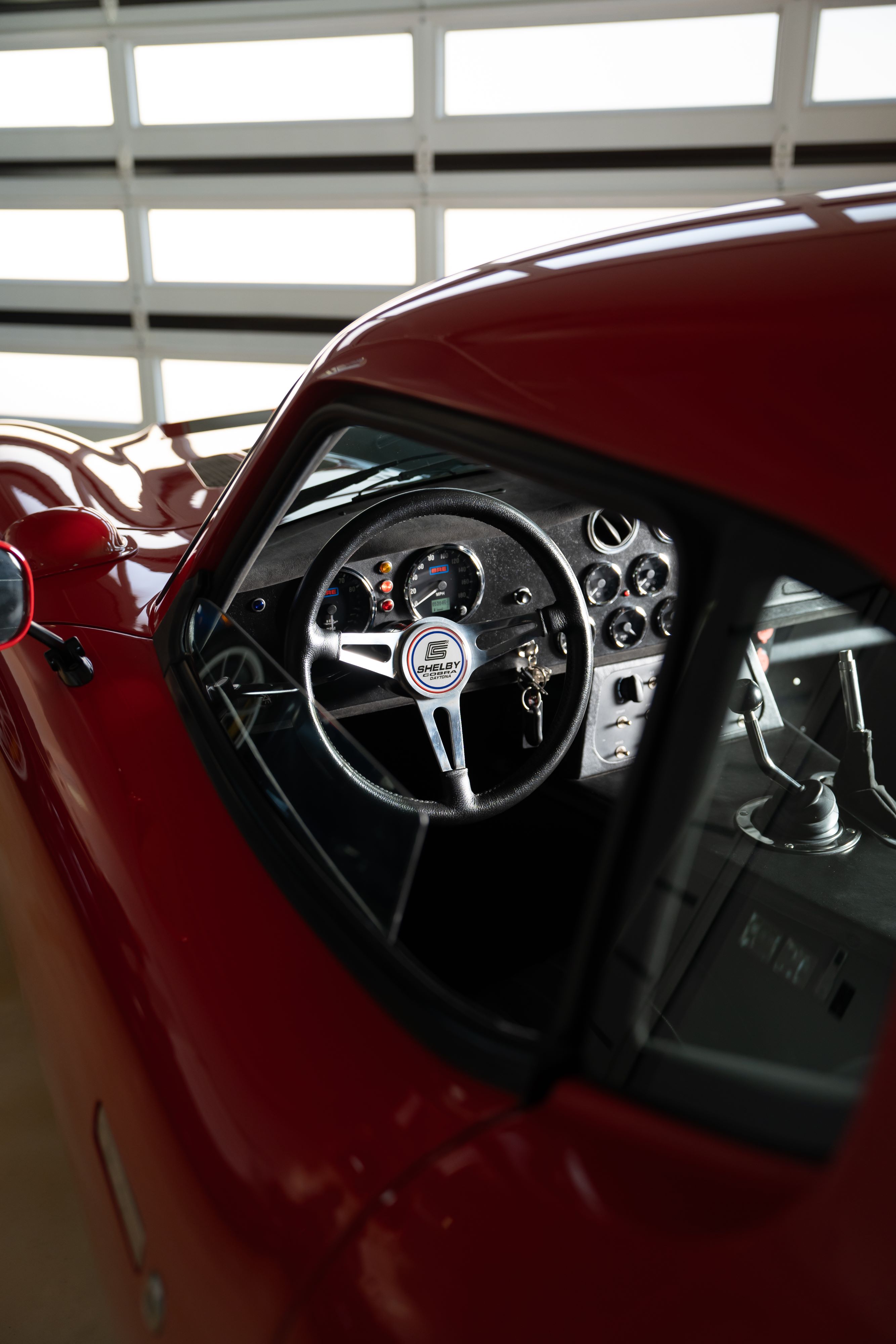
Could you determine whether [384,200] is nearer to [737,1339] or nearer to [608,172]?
[608,172]

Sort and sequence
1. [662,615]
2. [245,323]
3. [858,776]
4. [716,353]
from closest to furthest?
[716,353], [858,776], [662,615], [245,323]

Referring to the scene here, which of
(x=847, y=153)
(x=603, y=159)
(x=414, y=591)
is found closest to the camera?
(x=414, y=591)

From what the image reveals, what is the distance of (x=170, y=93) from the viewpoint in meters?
5.66

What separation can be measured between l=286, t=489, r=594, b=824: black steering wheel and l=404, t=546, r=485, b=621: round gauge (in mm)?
50

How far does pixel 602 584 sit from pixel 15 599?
53.0 inches

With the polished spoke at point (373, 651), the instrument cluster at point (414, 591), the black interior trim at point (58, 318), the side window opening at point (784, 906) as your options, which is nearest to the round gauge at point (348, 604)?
the instrument cluster at point (414, 591)

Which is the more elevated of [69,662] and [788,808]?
[788,808]

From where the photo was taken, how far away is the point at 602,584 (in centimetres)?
216

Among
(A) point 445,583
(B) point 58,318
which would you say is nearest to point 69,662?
(A) point 445,583

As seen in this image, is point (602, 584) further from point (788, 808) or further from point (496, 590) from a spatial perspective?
point (788, 808)

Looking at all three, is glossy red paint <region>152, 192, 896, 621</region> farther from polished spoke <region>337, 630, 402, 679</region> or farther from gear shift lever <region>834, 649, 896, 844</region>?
polished spoke <region>337, 630, 402, 679</region>

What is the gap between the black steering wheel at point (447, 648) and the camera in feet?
5.08

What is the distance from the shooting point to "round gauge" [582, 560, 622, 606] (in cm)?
213

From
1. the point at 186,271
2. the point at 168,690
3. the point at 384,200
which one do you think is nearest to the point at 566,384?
the point at 168,690
